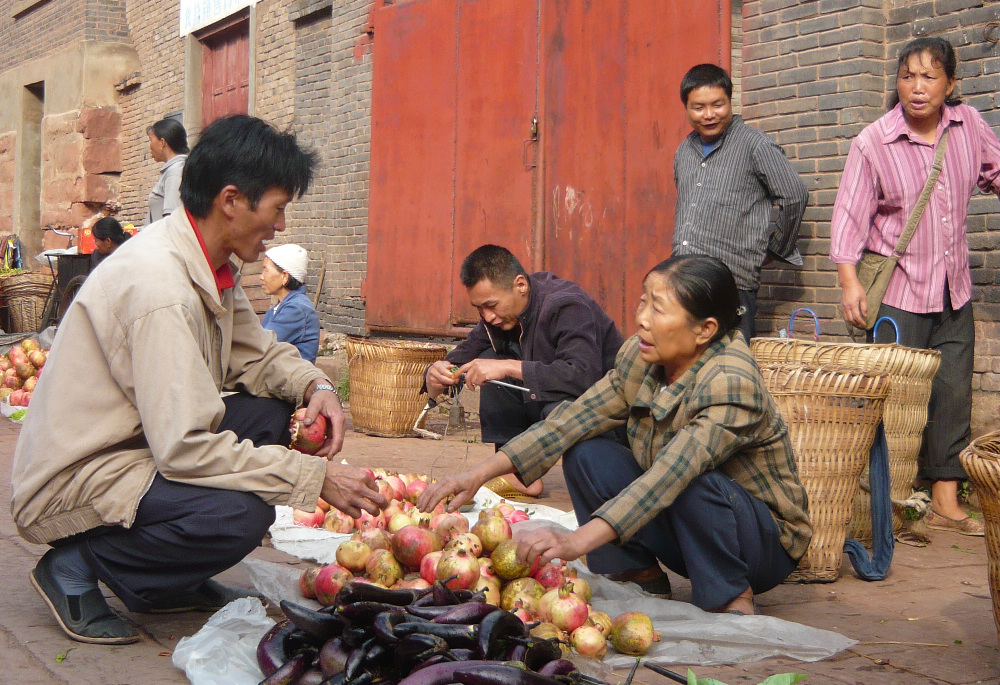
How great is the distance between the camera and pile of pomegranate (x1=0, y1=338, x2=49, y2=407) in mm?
8492

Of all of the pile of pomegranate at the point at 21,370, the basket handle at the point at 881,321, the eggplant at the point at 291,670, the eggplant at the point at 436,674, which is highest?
the basket handle at the point at 881,321

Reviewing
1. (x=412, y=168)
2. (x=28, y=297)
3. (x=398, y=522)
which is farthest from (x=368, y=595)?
(x=28, y=297)

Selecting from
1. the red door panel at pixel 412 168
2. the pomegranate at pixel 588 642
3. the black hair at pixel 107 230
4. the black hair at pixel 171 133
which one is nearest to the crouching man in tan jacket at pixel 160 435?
the pomegranate at pixel 588 642

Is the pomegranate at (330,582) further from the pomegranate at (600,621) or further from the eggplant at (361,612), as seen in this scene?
the pomegranate at (600,621)

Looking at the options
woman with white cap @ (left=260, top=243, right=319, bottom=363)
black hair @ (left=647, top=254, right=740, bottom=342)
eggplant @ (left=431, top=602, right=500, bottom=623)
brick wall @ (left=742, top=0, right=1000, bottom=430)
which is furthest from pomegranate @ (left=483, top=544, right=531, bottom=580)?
woman with white cap @ (left=260, top=243, right=319, bottom=363)

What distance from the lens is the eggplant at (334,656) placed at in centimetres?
235

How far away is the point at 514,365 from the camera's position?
15.4 feet

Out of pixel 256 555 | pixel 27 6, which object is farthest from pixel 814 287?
pixel 27 6

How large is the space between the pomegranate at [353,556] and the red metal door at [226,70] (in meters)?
10.0

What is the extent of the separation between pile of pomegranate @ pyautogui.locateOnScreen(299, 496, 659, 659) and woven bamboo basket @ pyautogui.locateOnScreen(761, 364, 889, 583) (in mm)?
1115

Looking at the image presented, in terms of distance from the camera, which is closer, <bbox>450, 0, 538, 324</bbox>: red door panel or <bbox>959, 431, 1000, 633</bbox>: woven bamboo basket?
<bbox>959, 431, 1000, 633</bbox>: woven bamboo basket

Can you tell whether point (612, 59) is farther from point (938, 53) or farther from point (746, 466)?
point (746, 466)

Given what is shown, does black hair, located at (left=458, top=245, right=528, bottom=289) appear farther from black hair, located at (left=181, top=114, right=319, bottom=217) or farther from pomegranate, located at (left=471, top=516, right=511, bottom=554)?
black hair, located at (left=181, top=114, right=319, bottom=217)

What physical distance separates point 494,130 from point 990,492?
6.25 meters
